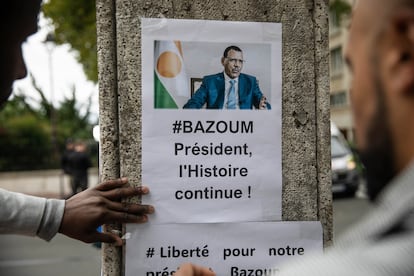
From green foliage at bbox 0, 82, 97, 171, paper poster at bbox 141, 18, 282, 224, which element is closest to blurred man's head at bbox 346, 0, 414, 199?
paper poster at bbox 141, 18, 282, 224

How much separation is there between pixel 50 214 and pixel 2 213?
0.15 metres

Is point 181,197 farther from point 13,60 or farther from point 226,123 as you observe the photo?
point 13,60

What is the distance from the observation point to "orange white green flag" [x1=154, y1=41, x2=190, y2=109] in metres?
1.95

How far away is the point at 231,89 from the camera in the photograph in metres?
2.00

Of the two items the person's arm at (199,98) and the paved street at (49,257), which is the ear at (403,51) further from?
the paved street at (49,257)

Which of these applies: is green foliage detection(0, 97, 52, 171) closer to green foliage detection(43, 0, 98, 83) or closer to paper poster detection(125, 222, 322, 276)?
green foliage detection(43, 0, 98, 83)

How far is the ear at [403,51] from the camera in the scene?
33.4 inches

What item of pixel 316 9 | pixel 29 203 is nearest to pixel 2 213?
pixel 29 203

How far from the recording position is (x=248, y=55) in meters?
2.01

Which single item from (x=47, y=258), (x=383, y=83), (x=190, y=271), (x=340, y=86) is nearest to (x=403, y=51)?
(x=383, y=83)

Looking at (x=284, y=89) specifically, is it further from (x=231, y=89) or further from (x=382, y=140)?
(x=382, y=140)

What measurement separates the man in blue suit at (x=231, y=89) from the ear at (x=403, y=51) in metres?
1.13

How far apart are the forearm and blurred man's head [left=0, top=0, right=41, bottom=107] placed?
48cm

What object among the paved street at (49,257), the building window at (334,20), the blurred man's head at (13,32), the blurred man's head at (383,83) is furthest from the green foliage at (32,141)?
the blurred man's head at (383,83)
